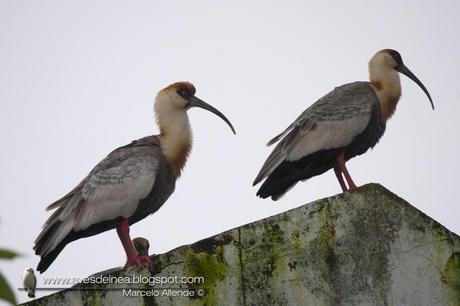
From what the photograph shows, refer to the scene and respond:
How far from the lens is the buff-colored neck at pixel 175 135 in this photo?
8.92 meters

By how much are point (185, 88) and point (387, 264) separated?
560 cm

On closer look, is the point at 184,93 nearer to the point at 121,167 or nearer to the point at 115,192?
the point at 121,167

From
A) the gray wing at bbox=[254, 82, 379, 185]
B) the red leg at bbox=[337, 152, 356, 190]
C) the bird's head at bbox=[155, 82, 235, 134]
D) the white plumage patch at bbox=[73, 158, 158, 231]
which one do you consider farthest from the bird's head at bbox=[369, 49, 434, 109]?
the white plumage patch at bbox=[73, 158, 158, 231]

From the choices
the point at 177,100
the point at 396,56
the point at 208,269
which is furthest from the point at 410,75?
the point at 208,269

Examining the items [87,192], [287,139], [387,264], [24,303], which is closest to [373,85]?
[287,139]

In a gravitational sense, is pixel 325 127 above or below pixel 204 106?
below

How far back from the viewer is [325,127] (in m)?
9.19

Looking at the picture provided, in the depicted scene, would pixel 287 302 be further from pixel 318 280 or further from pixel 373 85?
pixel 373 85

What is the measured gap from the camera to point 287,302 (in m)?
4.98

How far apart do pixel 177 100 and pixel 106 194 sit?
2.45m

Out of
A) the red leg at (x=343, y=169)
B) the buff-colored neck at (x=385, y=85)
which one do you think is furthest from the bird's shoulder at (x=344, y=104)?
the red leg at (x=343, y=169)

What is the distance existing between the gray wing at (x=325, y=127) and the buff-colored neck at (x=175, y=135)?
3.48ft

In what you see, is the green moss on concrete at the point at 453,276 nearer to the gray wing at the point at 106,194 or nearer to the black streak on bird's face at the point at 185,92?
the gray wing at the point at 106,194

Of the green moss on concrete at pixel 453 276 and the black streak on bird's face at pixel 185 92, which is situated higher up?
the black streak on bird's face at pixel 185 92
